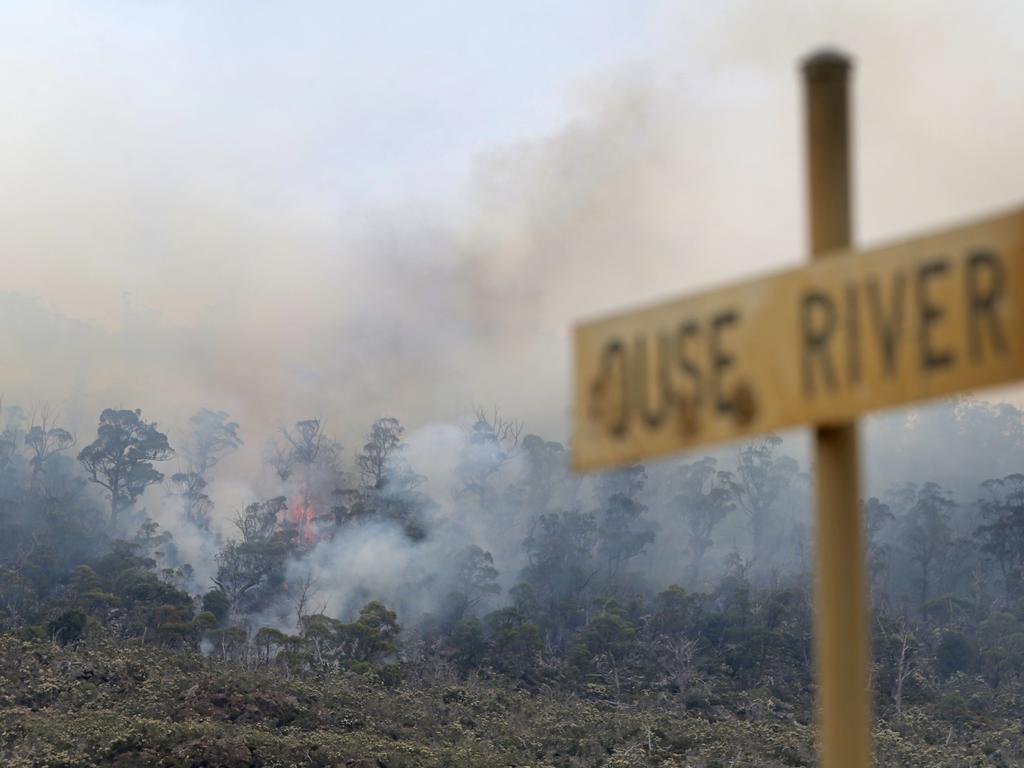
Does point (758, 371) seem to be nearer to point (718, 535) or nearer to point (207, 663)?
point (207, 663)

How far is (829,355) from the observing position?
266 cm

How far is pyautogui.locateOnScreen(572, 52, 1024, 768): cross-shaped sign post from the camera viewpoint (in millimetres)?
2518

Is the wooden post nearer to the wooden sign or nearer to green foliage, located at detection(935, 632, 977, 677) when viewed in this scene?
the wooden sign

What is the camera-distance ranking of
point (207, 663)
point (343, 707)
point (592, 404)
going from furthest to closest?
point (207, 663) < point (343, 707) < point (592, 404)

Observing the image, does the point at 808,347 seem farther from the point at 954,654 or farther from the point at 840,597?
the point at 954,654

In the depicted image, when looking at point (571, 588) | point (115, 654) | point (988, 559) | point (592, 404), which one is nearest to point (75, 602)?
point (115, 654)

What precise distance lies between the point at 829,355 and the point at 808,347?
0.05 m

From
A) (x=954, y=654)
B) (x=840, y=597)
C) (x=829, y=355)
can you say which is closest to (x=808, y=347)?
(x=829, y=355)

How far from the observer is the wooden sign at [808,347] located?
98.5 inches

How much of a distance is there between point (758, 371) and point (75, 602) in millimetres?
40816


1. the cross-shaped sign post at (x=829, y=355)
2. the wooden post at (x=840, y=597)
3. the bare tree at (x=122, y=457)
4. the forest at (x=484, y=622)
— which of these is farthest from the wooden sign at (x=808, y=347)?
the bare tree at (x=122, y=457)

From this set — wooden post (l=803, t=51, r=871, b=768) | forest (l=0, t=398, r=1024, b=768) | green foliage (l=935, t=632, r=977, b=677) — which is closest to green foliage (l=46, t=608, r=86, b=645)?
forest (l=0, t=398, r=1024, b=768)

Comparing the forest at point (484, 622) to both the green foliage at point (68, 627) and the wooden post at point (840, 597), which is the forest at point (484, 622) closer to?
the green foliage at point (68, 627)

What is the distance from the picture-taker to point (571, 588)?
4847 centimetres
